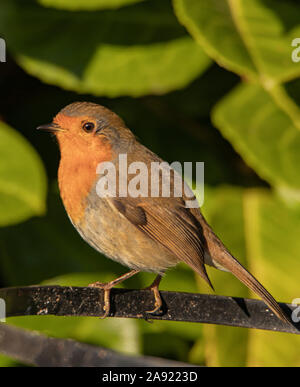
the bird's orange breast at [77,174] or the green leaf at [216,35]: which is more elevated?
the green leaf at [216,35]

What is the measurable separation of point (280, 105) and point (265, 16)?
0.44 metres

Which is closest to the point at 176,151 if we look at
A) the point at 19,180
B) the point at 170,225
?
the point at 19,180

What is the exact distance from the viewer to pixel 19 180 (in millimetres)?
3666

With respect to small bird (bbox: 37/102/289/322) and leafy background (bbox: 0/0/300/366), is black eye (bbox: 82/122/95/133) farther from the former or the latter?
leafy background (bbox: 0/0/300/366)

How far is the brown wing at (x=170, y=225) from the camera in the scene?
→ 287 centimetres

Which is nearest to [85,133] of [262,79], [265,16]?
[262,79]

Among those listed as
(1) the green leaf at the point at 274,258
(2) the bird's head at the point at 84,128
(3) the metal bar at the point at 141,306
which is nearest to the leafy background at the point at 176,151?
(1) the green leaf at the point at 274,258

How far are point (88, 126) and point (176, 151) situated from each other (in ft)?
3.85

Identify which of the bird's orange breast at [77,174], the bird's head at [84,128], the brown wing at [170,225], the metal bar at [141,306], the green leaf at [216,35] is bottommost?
the metal bar at [141,306]

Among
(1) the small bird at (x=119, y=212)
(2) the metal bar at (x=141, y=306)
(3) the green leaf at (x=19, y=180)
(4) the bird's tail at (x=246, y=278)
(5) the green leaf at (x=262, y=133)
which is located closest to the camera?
(2) the metal bar at (x=141, y=306)

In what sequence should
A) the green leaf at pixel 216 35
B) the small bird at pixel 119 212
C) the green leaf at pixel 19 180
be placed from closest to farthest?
the small bird at pixel 119 212 → the green leaf at pixel 216 35 → the green leaf at pixel 19 180

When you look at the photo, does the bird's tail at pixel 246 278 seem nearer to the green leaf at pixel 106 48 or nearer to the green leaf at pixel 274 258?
the green leaf at pixel 274 258

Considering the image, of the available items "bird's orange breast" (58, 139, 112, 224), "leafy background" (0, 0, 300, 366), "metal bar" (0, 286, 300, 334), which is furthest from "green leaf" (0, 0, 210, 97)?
"metal bar" (0, 286, 300, 334)

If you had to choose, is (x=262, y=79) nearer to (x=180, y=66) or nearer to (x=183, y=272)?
(x=180, y=66)
